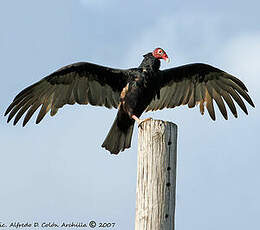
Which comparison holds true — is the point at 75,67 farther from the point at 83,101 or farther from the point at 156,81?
the point at 156,81

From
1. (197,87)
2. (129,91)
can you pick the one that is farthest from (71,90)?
(197,87)

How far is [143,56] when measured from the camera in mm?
6793

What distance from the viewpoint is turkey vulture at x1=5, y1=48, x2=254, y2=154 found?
256 inches

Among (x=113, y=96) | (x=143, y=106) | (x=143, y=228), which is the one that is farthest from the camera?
(x=113, y=96)

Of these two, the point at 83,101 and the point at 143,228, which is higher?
the point at 83,101

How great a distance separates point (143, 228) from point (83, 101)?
348 centimetres

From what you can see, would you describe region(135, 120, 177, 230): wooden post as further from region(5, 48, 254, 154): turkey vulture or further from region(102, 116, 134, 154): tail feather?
region(102, 116, 134, 154): tail feather

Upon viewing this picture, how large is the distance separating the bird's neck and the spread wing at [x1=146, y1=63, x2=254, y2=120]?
0.49 metres

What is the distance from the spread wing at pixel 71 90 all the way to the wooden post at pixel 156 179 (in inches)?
114

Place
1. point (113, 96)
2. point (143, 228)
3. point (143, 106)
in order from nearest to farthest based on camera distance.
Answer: point (143, 228) < point (143, 106) < point (113, 96)

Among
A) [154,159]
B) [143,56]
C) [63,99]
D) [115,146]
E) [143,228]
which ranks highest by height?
[143,56]

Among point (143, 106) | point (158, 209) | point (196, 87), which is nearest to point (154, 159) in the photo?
point (158, 209)

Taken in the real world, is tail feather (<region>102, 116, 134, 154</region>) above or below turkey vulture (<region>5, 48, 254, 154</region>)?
below

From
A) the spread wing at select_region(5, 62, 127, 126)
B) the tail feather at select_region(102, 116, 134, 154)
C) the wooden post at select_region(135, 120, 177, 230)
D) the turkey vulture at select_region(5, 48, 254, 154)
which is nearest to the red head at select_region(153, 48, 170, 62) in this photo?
the turkey vulture at select_region(5, 48, 254, 154)
